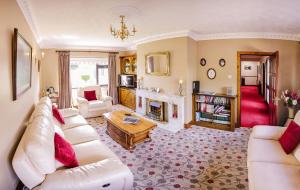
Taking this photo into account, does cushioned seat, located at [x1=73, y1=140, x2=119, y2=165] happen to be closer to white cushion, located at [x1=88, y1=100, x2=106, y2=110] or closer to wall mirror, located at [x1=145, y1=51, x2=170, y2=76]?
wall mirror, located at [x1=145, y1=51, x2=170, y2=76]

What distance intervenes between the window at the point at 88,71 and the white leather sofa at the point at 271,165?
639cm

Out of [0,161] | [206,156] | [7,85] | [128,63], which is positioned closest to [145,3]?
[7,85]

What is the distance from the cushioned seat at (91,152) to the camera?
2.30m

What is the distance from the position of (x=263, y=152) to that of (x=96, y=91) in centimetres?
551

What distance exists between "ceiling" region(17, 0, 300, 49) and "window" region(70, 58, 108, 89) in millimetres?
2874

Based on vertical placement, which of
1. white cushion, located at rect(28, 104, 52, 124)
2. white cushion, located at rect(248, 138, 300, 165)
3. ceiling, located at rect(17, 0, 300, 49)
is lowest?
white cushion, located at rect(248, 138, 300, 165)

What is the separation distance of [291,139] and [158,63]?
12.0ft

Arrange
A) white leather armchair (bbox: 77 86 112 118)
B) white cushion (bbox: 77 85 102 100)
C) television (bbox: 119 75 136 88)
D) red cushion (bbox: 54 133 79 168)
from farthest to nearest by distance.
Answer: television (bbox: 119 75 136 88)
white cushion (bbox: 77 85 102 100)
white leather armchair (bbox: 77 86 112 118)
red cushion (bbox: 54 133 79 168)

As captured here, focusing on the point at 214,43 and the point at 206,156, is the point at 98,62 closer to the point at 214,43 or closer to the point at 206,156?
the point at 214,43

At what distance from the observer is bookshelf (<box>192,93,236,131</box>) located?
4.71m

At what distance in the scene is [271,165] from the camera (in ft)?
6.92

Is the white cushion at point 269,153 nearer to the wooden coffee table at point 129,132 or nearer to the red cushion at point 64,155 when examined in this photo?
the wooden coffee table at point 129,132

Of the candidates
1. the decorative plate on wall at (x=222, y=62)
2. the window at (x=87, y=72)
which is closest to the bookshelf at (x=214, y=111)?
the decorative plate on wall at (x=222, y=62)

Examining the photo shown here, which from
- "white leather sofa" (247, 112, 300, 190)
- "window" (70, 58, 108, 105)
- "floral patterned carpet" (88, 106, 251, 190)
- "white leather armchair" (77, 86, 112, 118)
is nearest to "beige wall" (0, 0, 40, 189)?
"floral patterned carpet" (88, 106, 251, 190)
